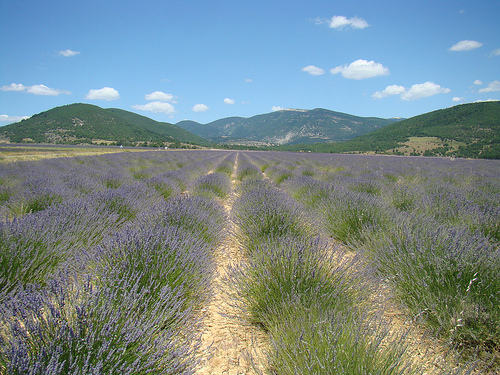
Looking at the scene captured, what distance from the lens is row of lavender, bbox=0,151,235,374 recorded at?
1.04 m

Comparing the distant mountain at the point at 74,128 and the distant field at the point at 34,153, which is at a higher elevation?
the distant mountain at the point at 74,128

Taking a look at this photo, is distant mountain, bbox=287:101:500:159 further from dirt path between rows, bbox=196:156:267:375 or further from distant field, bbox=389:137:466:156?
dirt path between rows, bbox=196:156:267:375

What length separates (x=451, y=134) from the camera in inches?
2264

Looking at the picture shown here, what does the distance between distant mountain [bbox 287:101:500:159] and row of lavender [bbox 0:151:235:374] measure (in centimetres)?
4809

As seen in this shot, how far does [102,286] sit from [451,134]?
252ft

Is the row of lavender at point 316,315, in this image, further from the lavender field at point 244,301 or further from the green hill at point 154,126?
the green hill at point 154,126

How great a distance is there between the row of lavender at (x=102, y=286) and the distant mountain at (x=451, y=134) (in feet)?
158

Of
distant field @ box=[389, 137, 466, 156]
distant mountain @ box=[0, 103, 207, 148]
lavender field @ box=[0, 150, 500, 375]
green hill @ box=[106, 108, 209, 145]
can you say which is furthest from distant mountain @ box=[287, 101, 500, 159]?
green hill @ box=[106, 108, 209, 145]

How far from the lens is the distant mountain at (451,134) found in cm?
4556

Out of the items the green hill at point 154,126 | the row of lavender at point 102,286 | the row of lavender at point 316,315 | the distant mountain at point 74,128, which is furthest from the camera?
the green hill at point 154,126

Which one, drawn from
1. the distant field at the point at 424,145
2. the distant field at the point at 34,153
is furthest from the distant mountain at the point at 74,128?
the distant field at the point at 424,145

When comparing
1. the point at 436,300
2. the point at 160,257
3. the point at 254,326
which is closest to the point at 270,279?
the point at 254,326

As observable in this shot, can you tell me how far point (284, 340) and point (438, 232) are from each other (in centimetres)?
195

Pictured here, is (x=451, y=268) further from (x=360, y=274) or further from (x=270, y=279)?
(x=270, y=279)
